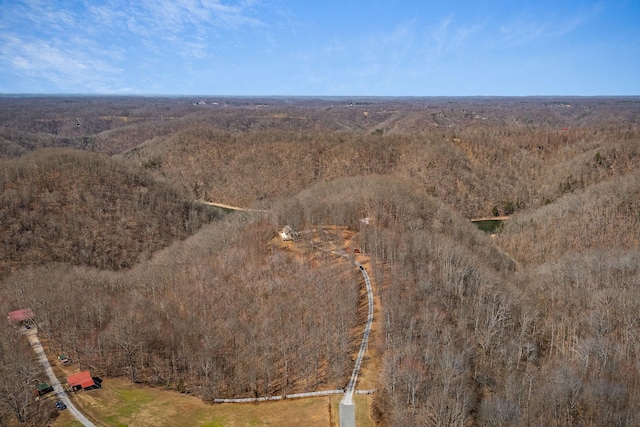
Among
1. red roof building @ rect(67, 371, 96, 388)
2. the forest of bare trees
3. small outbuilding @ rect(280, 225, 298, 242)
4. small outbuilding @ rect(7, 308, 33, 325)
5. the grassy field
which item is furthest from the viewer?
small outbuilding @ rect(280, 225, 298, 242)

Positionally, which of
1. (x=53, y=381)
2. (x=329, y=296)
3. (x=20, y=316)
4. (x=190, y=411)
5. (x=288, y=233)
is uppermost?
(x=288, y=233)

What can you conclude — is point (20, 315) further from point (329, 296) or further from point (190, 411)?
point (329, 296)

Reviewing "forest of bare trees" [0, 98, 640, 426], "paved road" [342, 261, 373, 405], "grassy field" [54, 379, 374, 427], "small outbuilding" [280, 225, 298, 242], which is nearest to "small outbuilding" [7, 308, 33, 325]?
"forest of bare trees" [0, 98, 640, 426]

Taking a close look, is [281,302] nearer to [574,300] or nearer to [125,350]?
[125,350]

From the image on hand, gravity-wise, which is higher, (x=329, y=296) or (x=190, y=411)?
(x=329, y=296)

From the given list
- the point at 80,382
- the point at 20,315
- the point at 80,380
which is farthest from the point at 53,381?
the point at 20,315

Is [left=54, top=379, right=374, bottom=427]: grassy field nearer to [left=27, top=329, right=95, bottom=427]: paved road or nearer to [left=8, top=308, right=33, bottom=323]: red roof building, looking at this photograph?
[left=27, top=329, right=95, bottom=427]: paved road
